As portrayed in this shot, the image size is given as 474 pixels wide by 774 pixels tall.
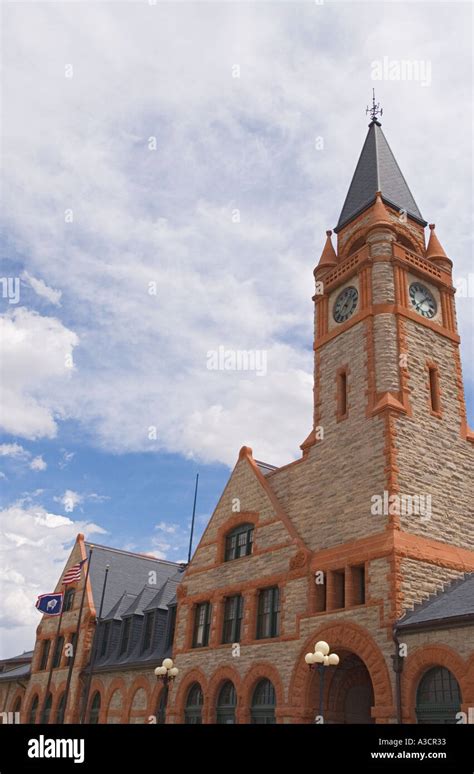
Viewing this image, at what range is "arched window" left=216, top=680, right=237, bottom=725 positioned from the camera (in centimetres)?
2578

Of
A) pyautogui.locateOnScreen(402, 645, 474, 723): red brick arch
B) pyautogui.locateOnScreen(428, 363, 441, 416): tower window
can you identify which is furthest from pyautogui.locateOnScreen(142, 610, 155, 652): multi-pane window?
pyautogui.locateOnScreen(428, 363, 441, 416): tower window

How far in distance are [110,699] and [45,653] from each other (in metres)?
11.1

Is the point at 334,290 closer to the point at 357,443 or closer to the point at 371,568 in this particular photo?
the point at 357,443

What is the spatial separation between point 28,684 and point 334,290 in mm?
34488

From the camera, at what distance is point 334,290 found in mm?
30625

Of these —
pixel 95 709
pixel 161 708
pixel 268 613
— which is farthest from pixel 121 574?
pixel 268 613

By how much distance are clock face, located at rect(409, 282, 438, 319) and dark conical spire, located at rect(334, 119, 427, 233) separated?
4.90 meters

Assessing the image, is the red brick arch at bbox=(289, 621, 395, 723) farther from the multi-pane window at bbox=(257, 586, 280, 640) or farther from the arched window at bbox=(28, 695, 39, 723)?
the arched window at bbox=(28, 695, 39, 723)

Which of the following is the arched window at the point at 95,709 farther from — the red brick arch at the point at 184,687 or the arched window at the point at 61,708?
the red brick arch at the point at 184,687

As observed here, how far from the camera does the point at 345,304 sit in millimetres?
29297

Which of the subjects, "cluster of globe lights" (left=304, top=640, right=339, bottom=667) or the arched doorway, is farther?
the arched doorway

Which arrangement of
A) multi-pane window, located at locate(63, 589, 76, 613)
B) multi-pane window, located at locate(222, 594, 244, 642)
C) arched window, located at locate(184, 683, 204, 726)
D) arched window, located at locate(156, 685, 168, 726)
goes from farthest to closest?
multi-pane window, located at locate(63, 589, 76, 613), arched window, located at locate(156, 685, 168, 726), arched window, located at locate(184, 683, 204, 726), multi-pane window, located at locate(222, 594, 244, 642)

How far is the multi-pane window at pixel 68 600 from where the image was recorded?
43.8 m
